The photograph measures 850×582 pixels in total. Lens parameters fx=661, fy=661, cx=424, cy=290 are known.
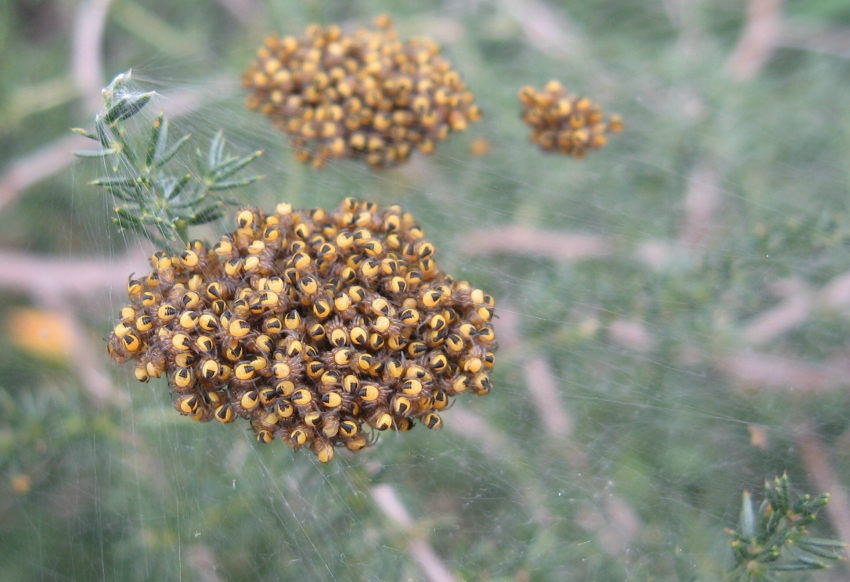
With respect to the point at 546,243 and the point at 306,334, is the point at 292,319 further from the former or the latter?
the point at 546,243

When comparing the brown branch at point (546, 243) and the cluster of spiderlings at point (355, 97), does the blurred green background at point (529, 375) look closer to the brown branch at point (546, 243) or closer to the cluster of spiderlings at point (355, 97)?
the brown branch at point (546, 243)

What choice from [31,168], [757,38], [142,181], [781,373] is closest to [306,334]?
[142,181]

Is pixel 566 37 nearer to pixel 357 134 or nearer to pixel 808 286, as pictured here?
pixel 808 286

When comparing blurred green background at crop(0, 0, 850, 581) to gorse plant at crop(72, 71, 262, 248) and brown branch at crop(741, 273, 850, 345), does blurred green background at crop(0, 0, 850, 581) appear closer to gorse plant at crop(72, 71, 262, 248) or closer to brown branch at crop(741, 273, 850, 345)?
brown branch at crop(741, 273, 850, 345)

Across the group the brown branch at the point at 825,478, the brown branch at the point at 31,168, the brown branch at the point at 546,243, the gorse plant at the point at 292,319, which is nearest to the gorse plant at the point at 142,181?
the gorse plant at the point at 292,319

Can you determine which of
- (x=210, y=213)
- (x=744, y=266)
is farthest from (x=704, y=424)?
(x=210, y=213)

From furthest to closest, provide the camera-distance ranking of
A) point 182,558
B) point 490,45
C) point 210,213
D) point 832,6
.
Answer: point 832,6, point 490,45, point 182,558, point 210,213

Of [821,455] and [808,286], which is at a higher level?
[808,286]
